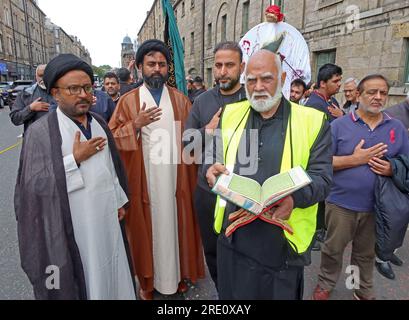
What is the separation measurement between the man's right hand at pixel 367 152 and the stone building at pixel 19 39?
130 feet

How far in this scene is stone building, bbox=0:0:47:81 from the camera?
34562 mm

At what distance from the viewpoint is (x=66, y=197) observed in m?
1.77

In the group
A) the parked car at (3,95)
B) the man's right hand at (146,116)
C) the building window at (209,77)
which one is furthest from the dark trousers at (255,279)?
the parked car at (3,95)

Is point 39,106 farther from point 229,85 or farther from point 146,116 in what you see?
point 229,85

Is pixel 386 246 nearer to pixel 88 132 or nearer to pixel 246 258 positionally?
pixel 246 258

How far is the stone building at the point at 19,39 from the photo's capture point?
3456 cm

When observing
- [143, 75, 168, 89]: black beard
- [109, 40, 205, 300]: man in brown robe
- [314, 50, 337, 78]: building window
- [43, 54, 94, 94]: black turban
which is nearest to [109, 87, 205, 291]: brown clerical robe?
[109, 40, 205, 300]: man in brown robe

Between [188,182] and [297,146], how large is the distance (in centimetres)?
137

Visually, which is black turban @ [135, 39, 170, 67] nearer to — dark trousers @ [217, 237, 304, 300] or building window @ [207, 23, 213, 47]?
dark trousers @ [217, 237, 304, 300]

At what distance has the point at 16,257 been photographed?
11.2 ft

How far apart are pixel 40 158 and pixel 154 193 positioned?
3.66ft

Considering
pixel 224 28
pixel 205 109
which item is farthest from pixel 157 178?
pixel 224 28

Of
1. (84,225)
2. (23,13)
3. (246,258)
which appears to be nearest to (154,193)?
(84,225)

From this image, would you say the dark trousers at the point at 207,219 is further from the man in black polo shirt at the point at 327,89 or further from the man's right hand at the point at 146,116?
the man in black polo shirt at the point at 327,89
